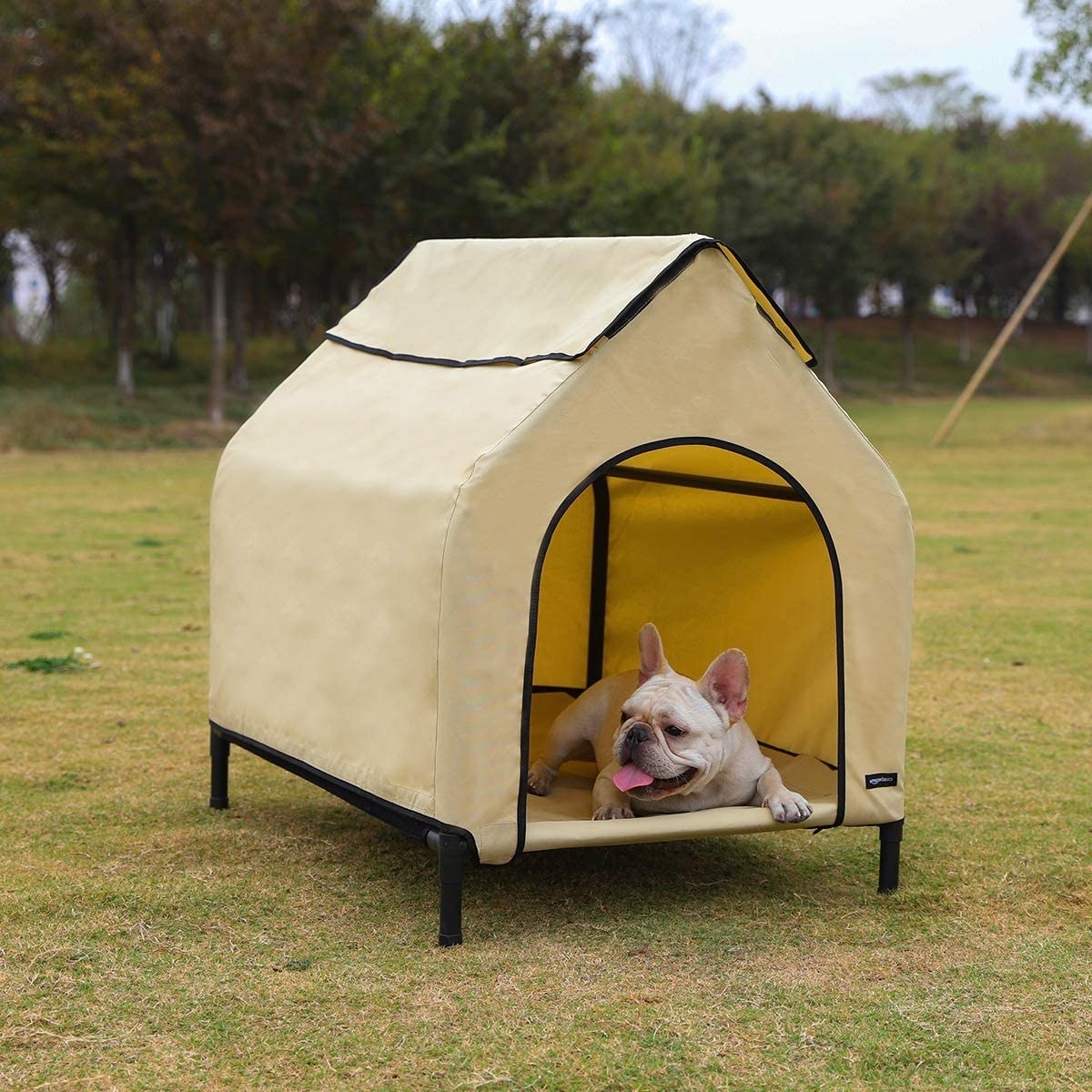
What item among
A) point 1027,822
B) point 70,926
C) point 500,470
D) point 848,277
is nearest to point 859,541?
point 500,470

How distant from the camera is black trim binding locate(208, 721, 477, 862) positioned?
4.53m

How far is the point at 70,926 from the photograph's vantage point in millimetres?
4711

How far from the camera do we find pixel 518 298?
5242mm

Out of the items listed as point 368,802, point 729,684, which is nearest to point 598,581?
point 729,684

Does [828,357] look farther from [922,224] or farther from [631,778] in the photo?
[631,778]

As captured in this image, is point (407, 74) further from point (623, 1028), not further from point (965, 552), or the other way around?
point (623, 1028)

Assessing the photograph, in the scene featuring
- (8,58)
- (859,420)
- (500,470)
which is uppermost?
(8,58)

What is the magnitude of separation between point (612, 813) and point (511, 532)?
1.17m

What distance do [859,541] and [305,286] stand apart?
4122 cm

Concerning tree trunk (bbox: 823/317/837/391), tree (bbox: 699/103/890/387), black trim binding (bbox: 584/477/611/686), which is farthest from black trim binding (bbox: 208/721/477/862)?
tree trunk (bbox: 823/317/837/391)

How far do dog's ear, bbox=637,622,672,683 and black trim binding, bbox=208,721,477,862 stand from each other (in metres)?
0.99

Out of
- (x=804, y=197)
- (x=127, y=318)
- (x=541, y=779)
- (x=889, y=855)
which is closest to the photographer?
(x=889, y=855)

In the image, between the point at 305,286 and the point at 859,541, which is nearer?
the point at 859,541

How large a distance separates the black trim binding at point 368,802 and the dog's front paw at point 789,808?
3.28ft
